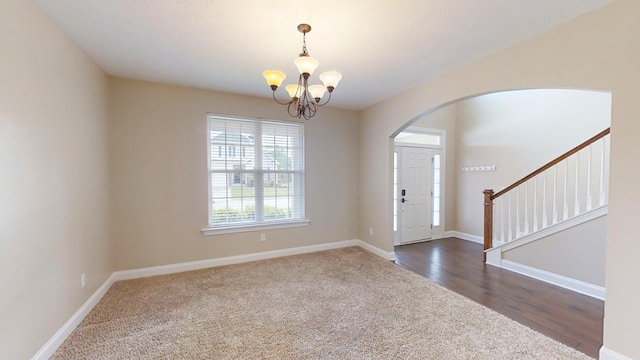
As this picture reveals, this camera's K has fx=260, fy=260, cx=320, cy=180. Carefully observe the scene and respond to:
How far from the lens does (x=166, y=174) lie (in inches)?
141

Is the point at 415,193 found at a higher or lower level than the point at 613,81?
lower

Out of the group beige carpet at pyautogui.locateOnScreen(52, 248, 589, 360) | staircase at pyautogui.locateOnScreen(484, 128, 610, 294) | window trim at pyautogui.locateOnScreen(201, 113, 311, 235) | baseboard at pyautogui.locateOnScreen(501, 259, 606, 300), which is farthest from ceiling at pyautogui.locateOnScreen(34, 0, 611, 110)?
baseboard at pyautogui.locateOnScreen(501, 259, 606, 300)

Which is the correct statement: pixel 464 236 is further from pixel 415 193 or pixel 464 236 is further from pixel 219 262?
pixel 219 262

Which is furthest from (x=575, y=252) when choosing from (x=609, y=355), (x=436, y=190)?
(x=436, y=190)

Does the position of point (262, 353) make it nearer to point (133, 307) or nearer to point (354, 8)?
point (133, 307)

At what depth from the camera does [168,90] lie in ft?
11.7

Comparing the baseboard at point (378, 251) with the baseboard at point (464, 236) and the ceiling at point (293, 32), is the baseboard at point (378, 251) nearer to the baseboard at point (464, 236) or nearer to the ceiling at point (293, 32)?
the baseboard at point (464, 236)

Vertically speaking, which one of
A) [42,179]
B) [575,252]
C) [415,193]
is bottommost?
[575,252]

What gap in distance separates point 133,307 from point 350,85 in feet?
11.8

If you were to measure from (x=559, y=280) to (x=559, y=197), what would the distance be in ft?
4.53

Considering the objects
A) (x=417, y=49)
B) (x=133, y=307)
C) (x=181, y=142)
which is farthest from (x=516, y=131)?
(x=133, y=307)

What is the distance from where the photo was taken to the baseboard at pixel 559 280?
2.89 meters

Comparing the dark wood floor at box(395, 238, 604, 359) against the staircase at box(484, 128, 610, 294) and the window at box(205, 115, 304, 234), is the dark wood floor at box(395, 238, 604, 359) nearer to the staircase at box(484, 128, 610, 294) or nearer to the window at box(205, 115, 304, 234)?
the staircase at box(484, 128, 610, 294)

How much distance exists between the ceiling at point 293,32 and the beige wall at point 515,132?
2.60 m
